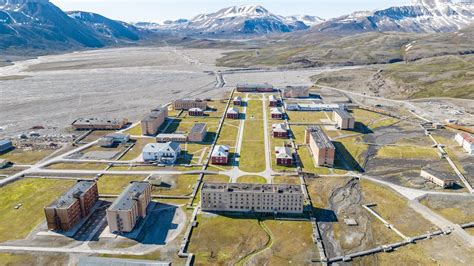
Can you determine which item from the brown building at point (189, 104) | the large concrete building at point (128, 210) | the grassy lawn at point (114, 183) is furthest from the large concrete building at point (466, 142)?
the brown building at point (189, 104)

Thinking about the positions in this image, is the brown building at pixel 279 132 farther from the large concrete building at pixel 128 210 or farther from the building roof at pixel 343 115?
the large concrete building at pixel 128 210

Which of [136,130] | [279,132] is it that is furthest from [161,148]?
[279,132]

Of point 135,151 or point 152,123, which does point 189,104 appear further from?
point 135,151

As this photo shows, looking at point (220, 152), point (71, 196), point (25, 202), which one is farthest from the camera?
point (220, 152)

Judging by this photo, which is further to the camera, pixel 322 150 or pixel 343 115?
pixel 343 115

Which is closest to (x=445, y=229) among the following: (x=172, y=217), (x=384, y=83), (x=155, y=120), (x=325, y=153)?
(x=325, y=153)

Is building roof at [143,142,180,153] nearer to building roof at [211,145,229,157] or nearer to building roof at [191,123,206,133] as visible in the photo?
building roof at [211,145,229,157]

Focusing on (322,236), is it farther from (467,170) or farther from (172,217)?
(467,170)
